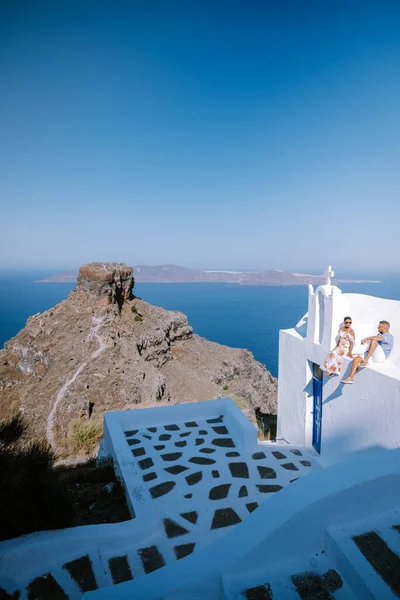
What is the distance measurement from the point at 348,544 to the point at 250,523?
0.59 metres

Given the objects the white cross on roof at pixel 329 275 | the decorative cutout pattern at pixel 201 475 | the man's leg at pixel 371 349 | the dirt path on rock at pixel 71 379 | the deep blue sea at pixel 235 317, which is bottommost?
the deep blue sea at pixel 235 317

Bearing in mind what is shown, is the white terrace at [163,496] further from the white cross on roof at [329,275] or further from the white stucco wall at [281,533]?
the white cross on roof at [329,275]

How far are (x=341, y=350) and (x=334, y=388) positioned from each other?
0.63 m

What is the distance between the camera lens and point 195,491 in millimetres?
4055

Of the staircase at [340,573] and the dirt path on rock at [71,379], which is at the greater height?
the staircase at [340,573]

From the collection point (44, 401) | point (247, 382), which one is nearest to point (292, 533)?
point (44, 401)

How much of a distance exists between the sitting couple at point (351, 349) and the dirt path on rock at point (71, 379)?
11493 mm

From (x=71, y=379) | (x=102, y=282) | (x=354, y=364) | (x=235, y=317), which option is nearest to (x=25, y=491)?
(x=354, y=364)

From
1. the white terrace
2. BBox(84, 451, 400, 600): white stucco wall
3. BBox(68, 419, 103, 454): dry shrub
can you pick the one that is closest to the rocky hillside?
BBox(68, 419, 103, 454): dry shrub

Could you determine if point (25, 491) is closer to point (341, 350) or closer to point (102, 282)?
point (341, 350)

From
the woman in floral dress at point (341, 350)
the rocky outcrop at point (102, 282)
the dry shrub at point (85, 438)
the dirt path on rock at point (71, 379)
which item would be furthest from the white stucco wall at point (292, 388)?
the rocky outcrop at point (102, 282)

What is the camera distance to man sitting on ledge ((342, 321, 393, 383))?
476cm

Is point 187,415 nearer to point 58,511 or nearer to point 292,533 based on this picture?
point 58,511

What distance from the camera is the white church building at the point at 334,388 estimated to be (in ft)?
14.7
